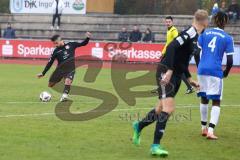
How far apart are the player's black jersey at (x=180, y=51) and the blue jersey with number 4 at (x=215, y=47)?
1.20m

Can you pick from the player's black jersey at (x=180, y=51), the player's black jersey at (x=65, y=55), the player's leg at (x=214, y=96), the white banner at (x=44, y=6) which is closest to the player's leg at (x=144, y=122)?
the player's black jersey at (x=180, y=51)

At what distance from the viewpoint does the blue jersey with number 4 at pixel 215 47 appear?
11641 mm

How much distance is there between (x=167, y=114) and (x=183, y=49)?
1.08m

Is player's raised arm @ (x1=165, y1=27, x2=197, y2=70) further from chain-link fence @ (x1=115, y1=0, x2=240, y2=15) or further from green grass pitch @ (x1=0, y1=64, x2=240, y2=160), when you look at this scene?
chain-link fence @ (x1=115, y1=0, x2=240, y2=15)

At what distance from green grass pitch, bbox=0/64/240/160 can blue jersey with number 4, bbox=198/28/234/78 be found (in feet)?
4.12

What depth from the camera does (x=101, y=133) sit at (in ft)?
39.3

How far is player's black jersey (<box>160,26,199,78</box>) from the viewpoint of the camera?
32.9 feet

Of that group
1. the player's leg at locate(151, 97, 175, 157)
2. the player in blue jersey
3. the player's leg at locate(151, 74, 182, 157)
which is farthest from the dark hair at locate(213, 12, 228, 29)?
the player's leg at locate(151, 97, 175, 157)

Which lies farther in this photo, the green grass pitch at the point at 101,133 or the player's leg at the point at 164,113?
the green grass pitch at the point at 101,133

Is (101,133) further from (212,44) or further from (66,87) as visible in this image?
(66,87)

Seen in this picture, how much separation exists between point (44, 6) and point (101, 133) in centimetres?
3490

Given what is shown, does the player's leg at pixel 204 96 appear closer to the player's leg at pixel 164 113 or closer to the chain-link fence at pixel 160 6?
the player's leg at pixel 164 113

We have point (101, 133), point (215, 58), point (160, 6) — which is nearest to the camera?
point (215, 58)

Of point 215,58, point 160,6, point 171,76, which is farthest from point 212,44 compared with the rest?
point 160,6
